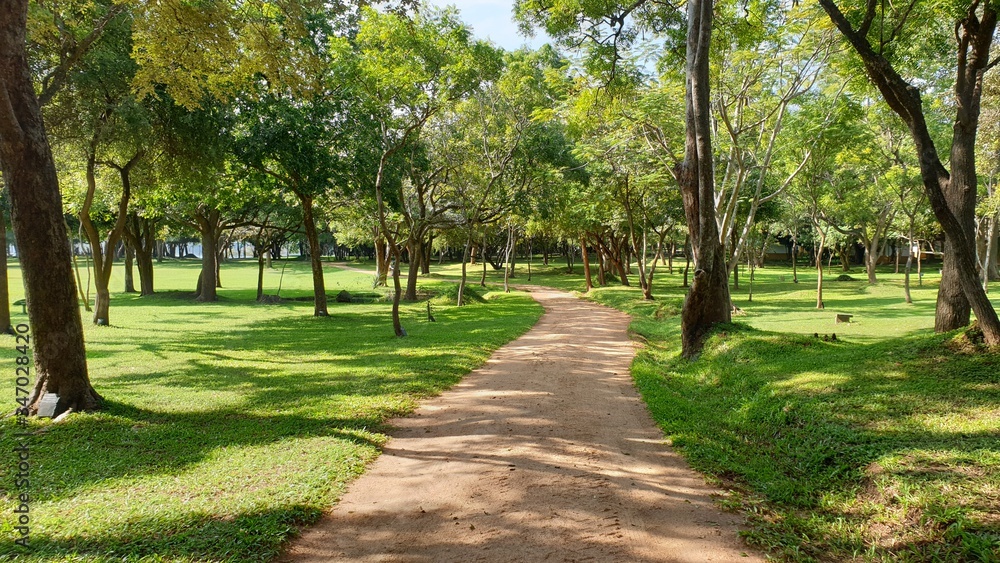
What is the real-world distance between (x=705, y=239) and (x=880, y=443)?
5905 millimetres

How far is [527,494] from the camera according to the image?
14.5ft

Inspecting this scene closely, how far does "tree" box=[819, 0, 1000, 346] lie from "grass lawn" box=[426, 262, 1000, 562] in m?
1.02

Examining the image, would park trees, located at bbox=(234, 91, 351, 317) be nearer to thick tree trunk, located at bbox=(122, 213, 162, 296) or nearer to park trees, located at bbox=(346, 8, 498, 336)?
park trees, located at bbox=(346, 8, 498, 336)

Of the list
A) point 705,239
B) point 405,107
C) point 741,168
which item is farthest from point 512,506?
point 741,168

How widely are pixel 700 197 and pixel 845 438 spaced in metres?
6.02

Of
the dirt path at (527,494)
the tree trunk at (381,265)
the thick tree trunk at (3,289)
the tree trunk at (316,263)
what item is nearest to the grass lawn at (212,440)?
the dirt path at (527,494)

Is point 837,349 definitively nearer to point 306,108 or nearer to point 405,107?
point 405,107

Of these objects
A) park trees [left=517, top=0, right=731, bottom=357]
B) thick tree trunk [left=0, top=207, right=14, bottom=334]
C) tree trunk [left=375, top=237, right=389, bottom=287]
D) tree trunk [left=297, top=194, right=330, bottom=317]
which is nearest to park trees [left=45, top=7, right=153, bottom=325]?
thick tree trunk [left=0, top=207, right=14, bottom=334]

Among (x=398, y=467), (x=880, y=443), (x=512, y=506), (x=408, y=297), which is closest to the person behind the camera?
(x=512, y=506)

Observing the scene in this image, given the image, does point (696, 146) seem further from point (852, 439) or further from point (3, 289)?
point (3, 289)

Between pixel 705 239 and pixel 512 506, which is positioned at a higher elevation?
pixel 705 239

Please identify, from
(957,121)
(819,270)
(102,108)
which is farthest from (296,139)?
(819,270)

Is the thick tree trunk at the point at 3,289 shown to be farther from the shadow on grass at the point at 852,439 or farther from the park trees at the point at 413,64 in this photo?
the shadow on grass at the point at 852,439

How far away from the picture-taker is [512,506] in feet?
13.9
